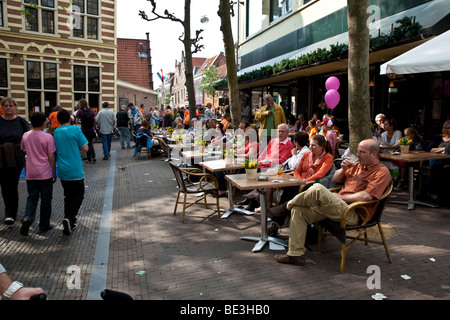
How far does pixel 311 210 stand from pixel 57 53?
19.5m

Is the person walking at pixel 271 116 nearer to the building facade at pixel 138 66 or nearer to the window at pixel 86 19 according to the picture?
the window at pixel 86 19

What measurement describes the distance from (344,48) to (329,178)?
500 cm

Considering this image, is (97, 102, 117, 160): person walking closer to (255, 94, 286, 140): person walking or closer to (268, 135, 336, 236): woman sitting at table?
(255, 94, 286, 140): person walking

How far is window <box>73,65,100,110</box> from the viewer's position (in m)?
20.1

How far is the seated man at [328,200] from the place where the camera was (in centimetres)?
381

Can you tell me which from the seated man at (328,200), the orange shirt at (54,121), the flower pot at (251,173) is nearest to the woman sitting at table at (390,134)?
the seated man at (328,200)

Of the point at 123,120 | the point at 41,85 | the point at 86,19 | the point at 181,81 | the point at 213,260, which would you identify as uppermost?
the point at 181,81

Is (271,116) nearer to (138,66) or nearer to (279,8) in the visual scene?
(279,8)

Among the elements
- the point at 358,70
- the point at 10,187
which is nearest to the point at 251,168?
the point at 358,70

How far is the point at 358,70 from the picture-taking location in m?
5.38

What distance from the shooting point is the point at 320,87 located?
13.5 metres

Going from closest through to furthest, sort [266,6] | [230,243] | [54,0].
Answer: [230,243] < [266,6] < [54,0]
